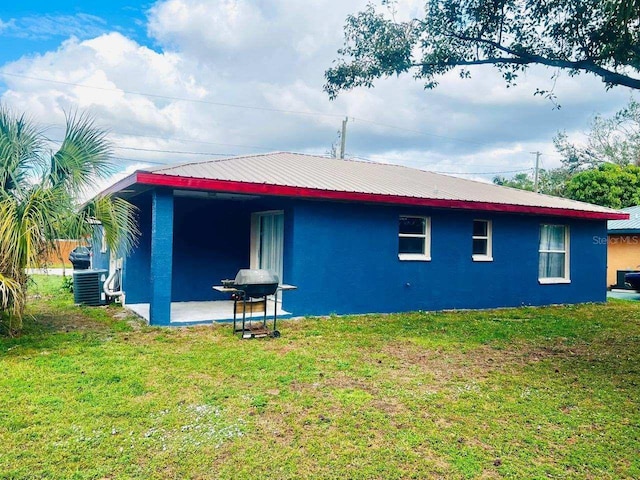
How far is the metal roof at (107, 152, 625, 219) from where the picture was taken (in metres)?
8.17

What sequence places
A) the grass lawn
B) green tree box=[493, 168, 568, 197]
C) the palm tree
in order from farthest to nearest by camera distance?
green tree box=[493, 168, 568, 197]
the palm tree
the grass lawn

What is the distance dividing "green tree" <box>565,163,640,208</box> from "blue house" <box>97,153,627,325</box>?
11.2 m

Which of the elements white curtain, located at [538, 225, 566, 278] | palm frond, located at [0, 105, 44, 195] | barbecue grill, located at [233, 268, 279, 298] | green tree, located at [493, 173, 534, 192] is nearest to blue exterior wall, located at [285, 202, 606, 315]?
white curtain, located at [538, 225, 566, 278]

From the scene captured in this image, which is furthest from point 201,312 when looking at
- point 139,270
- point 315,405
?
point 315,405

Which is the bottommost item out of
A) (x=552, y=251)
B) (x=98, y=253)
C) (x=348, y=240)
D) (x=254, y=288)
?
(x=254, y=288)

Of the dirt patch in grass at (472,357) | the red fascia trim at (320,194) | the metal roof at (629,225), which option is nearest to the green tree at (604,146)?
the metal roof at (629,225)

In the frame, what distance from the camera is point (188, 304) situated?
10453mm

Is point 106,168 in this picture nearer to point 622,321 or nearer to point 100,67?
point 622,321

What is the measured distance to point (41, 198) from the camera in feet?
21.7

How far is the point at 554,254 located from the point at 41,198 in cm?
1169

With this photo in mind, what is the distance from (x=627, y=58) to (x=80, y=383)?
7.95 m

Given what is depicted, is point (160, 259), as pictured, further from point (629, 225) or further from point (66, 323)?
point (629, 225)

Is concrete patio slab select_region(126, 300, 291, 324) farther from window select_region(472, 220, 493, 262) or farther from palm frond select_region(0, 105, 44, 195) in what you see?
window select_region(472, 220, 493, 262)

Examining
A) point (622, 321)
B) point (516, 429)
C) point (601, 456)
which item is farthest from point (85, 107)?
point (622, 321)
